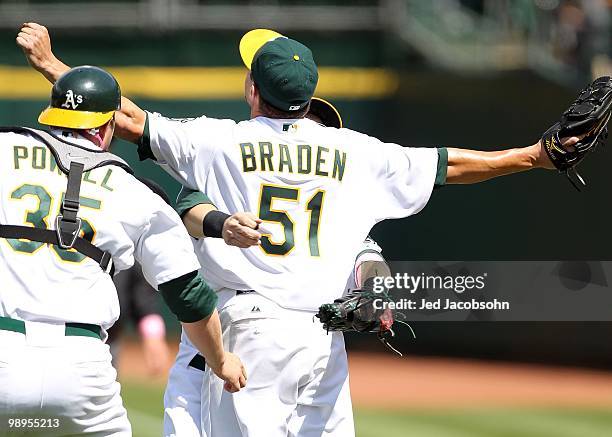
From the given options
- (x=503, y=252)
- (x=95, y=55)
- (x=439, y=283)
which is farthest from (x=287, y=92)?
(x=95, y=55)

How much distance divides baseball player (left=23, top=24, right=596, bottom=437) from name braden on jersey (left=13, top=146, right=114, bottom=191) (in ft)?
2.32

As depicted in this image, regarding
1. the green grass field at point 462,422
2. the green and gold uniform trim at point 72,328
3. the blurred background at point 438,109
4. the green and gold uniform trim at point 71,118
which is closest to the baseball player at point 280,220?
the green and gold uniform trim at point 71,118

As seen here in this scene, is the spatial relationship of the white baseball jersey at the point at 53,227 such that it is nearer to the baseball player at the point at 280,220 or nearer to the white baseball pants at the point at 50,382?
the white baseball pants at the point at 50,382

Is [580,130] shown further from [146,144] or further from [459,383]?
[459,383]

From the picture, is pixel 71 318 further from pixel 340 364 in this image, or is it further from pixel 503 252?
pixel 503 252

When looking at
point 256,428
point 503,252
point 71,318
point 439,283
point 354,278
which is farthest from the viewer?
point 503,252

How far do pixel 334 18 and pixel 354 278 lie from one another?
14.7 metres

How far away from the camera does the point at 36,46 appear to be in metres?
4.99

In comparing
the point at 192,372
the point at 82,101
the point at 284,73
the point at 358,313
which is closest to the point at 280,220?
the point at 358,313

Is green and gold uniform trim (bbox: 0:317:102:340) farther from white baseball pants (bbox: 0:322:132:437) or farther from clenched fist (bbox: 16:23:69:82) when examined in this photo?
clenched fist (bbox: 16:23:69:82)

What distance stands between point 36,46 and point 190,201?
91 cm

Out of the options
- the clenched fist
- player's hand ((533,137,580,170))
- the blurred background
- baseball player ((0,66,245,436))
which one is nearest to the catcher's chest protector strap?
baseball player ((0,66,245,436))

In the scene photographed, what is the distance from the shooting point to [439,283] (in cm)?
673

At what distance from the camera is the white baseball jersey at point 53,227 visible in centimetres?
410
